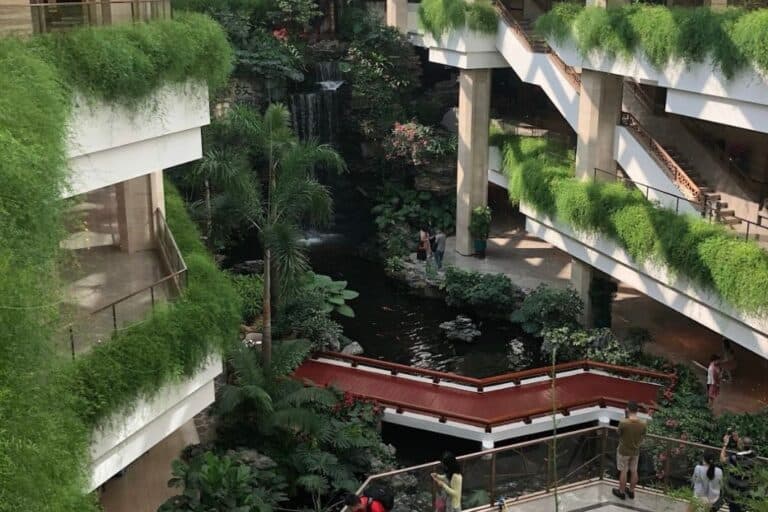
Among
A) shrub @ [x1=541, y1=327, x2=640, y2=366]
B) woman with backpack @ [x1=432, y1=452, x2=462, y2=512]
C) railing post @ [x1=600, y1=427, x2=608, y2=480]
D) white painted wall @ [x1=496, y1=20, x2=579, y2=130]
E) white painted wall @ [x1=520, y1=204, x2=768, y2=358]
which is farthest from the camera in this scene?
white painted wall @ [x1=496, y1=20, x2=579, y2=130]

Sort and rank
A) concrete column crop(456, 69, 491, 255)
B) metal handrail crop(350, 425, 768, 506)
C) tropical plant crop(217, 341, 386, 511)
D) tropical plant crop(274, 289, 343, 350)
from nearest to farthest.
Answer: metal handrail crop(350, 425, 768, 506) → tropical plant crop(217, 341, 386, 511) → tropical plant crop(274, 289, 343, 350) → concrete column crop(456, 69, 491, 255)

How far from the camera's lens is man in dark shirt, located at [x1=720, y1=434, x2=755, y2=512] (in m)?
11.4

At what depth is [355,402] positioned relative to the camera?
17.3 meters

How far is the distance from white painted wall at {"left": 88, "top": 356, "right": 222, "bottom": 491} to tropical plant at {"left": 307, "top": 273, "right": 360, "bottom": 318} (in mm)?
10425

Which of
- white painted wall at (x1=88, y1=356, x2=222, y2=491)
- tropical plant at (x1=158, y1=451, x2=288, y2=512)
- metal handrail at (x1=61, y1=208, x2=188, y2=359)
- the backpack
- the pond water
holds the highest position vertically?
metal handrail at (x1=61, y1=208, x2=188, y2=359)

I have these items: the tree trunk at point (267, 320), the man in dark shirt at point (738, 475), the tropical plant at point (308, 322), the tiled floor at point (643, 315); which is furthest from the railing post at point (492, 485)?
the tropical plant at point (308, 322)

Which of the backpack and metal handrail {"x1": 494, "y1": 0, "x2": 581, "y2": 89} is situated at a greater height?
metal handrail {"x1": 494, "y1": 0, "x2": 581, "y2": 89}

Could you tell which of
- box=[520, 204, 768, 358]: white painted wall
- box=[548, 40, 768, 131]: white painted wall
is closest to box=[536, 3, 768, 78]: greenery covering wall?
box=[548, 40, 768, 131]: white painted wall

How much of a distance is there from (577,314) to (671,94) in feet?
21.9

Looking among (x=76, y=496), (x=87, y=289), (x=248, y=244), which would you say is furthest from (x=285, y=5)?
(x=76, y=496)

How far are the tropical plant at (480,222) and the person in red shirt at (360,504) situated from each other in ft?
53.0

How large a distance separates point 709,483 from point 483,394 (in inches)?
257

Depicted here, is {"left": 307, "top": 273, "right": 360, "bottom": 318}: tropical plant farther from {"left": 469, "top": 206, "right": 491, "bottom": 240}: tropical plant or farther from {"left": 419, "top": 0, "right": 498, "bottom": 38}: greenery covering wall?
{"left": 419, "top": 0, "right": 498, "bottom": 38}: greenery covering wall

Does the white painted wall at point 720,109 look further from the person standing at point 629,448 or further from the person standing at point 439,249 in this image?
the person standing at point 439,249
